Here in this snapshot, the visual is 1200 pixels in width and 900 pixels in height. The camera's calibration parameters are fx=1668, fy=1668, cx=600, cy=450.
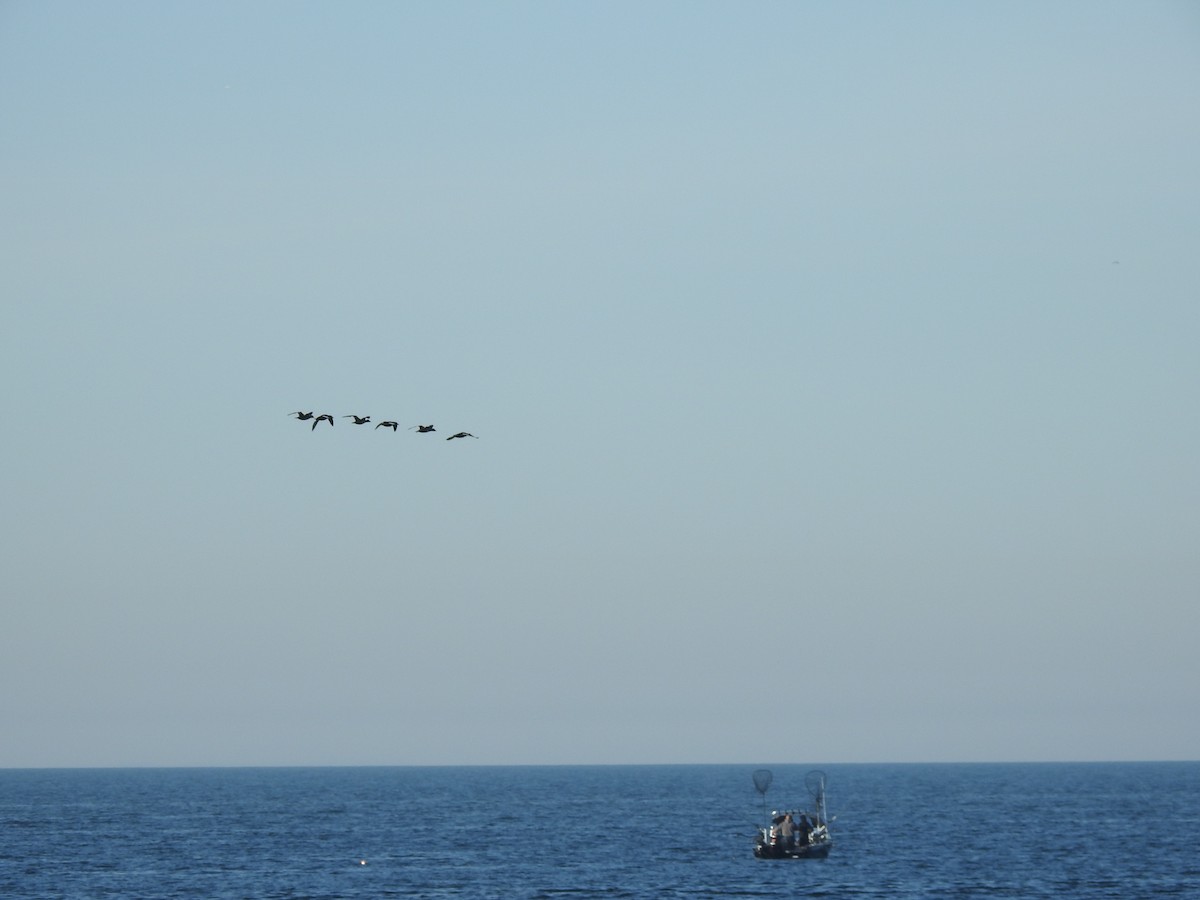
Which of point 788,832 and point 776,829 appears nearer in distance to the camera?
point 788,832

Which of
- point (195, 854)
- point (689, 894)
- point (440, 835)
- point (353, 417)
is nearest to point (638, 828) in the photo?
point (440, 835)

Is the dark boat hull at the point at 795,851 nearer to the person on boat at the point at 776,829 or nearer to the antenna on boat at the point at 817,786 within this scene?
the person on boat at the point at 776,829

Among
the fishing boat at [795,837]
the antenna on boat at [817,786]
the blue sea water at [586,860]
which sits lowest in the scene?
the blue sea water at [586,860]

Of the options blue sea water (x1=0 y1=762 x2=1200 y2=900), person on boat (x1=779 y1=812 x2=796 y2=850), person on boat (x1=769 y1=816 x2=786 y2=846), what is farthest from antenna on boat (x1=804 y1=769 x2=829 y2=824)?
blue sea water (x1=0 y1=762 x2=1200 y2=900)

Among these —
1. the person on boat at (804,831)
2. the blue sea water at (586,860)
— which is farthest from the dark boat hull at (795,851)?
the blue sea water at (586,860)

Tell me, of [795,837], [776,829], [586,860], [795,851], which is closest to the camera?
[795,851]

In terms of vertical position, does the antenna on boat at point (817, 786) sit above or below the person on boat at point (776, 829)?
above

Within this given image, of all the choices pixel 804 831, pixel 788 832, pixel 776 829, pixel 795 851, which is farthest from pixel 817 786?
pixel 795 851

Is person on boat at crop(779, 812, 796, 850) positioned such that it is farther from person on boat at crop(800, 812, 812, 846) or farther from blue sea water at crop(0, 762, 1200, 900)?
blue sea water at crop(0, 762, 1200, 900)

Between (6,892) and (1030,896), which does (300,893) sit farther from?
(1030,896)

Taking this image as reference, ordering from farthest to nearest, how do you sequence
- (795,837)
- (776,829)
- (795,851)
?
1. (776,829)
2. (795,837)
3. (795,851)

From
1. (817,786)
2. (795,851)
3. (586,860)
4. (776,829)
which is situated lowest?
(586,860)

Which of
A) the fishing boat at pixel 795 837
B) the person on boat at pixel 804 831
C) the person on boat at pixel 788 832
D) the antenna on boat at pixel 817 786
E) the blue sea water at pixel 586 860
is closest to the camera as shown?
the blue sea water at pixel 586 860

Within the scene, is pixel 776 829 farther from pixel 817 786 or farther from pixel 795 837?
pixel 817 786
